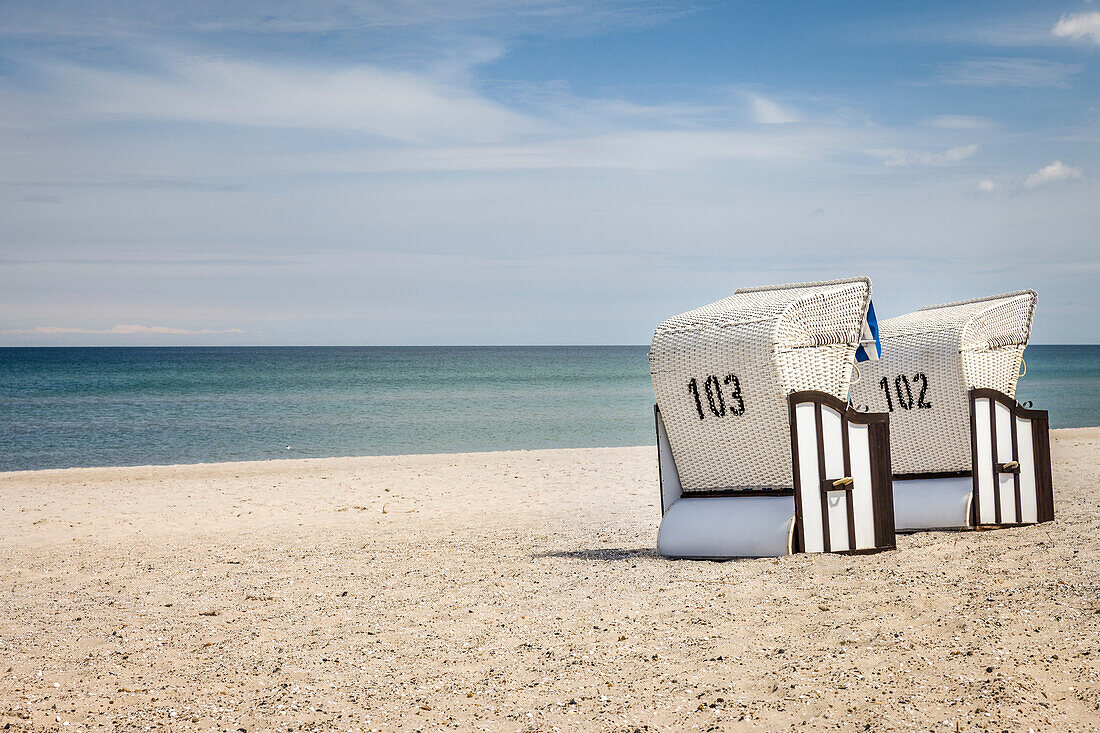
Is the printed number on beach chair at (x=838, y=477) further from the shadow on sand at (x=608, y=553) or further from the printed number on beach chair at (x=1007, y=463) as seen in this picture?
the printed number on beach chair at (x=1007, y=463)

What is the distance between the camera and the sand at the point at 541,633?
380cm

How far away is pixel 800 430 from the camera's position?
6.23 meters

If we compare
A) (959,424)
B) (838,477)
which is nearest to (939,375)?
(959,424)

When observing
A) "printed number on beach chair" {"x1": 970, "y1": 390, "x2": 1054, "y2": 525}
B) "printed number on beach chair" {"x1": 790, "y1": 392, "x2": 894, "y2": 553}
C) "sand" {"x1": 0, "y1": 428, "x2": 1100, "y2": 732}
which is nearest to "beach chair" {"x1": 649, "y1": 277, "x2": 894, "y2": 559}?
"printed number on beach chair" {"x1": 790, "y1": 392, "x2": 894, "y2": 553}

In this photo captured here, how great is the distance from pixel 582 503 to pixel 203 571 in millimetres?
4771

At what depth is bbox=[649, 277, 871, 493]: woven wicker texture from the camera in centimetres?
630

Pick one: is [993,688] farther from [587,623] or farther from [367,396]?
[367,396]

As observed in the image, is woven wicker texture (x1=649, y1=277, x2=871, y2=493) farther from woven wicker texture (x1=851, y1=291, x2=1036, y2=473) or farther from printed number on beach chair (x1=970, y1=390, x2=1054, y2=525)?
printed number on beach chair (x1=970, y1=390, x2=1054, y2=525)

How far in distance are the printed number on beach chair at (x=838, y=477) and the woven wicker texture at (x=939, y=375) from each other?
1580 mm

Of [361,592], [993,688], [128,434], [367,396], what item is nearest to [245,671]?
[361,592]

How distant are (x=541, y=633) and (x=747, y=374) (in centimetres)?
243

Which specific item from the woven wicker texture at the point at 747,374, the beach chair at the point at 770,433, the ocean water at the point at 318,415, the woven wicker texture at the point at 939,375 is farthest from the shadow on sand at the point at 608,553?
the ocean water at the point at 318,415

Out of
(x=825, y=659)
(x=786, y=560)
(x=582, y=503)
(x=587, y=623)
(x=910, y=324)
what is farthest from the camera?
(x=582, y=503)

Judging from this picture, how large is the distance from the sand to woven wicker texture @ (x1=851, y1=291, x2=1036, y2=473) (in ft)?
2.89
